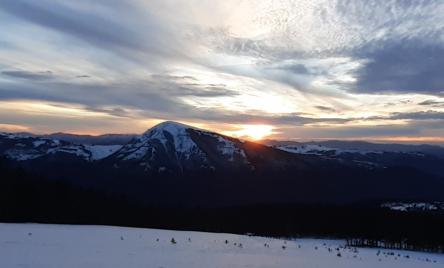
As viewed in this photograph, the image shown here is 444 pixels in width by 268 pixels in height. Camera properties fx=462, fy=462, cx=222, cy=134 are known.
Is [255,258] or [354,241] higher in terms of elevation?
[255,258]

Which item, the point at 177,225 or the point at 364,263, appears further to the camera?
the point at 177,225

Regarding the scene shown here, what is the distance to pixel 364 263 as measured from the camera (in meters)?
18.6

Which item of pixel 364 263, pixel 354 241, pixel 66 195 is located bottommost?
pixel 354 241

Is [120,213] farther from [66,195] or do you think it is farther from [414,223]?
[414,223]

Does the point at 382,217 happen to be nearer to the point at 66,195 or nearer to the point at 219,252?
the point at 66,195

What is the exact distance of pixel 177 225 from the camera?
5379 inches

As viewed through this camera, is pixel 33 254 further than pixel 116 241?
No

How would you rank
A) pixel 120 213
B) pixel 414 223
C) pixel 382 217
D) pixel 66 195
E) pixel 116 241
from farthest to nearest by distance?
pixel 382 217 < pixel 414 223 < pixel 120 213 < pixel 66 195 < pixel 116 241

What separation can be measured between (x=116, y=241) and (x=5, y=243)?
4596mm

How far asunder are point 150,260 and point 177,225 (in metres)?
124

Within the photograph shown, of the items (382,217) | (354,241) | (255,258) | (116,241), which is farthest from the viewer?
(382,217)

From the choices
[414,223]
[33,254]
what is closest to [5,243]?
[33,254]

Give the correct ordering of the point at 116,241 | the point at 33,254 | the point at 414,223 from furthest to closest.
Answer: the point at 414,223
the point at 116,241
the point at 33,254

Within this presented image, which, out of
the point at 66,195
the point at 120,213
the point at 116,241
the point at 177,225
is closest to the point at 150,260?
the point at 116,241
